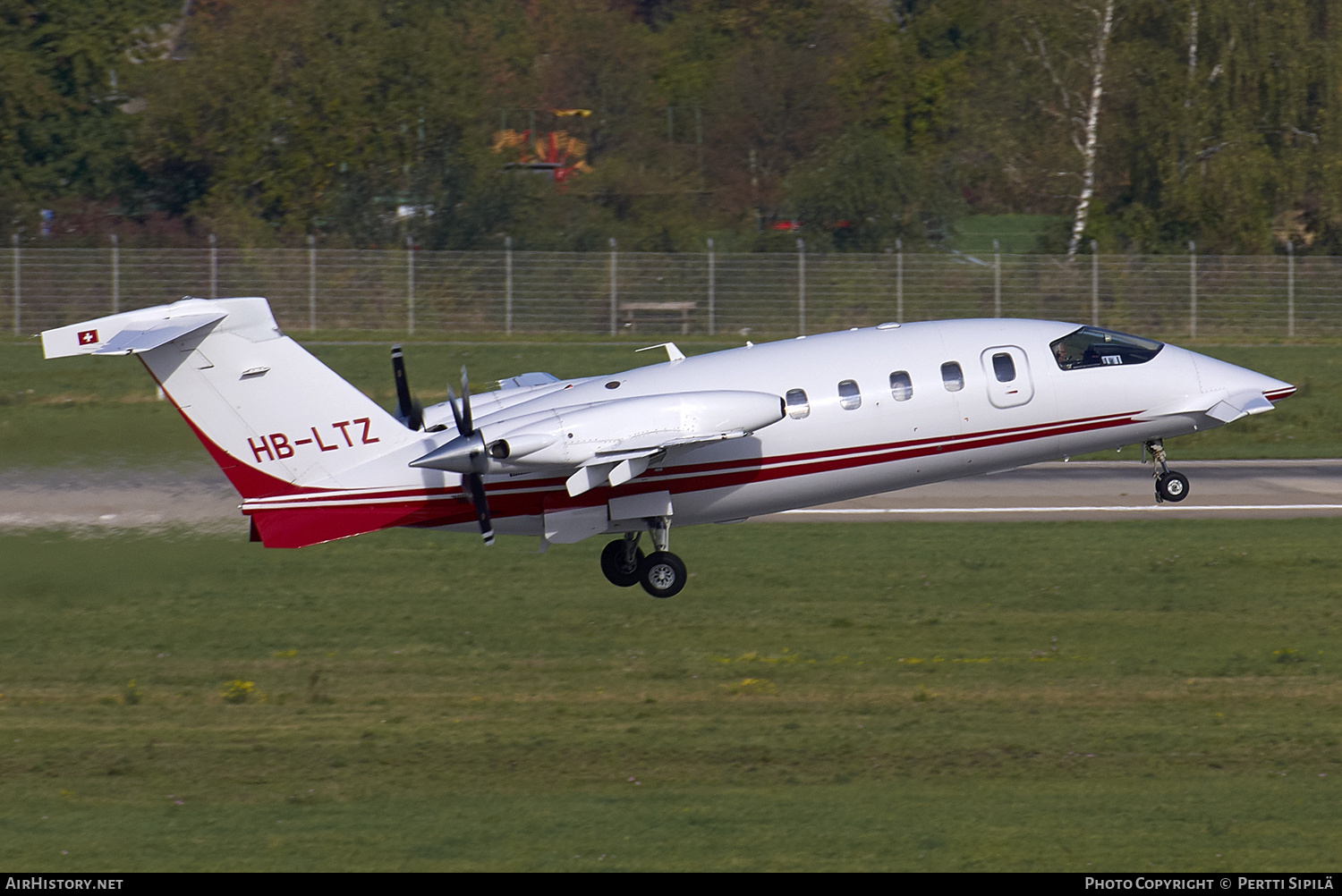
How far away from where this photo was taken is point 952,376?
88.6 feet

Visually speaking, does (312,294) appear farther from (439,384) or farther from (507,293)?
(439,384)

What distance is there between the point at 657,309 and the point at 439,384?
10.9 metres

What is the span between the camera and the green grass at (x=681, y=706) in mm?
19844

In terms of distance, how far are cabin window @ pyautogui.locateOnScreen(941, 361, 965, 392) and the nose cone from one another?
4.65m

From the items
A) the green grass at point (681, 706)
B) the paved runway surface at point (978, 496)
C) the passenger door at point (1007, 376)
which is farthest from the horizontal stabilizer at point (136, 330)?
the passenger door at point (1007, 376)

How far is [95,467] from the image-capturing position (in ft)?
108

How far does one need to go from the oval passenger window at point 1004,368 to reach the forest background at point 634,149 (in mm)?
39795

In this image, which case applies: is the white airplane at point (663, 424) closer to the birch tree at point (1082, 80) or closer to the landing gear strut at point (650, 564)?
the landing gear strut at point (650, 564)

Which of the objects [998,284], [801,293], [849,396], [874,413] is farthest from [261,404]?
[998,284]

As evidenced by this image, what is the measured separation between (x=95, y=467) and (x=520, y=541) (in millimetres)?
9209

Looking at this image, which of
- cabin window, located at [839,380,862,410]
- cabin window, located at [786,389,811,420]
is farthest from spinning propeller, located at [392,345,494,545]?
cabin window, located at [839,380,862,410]
